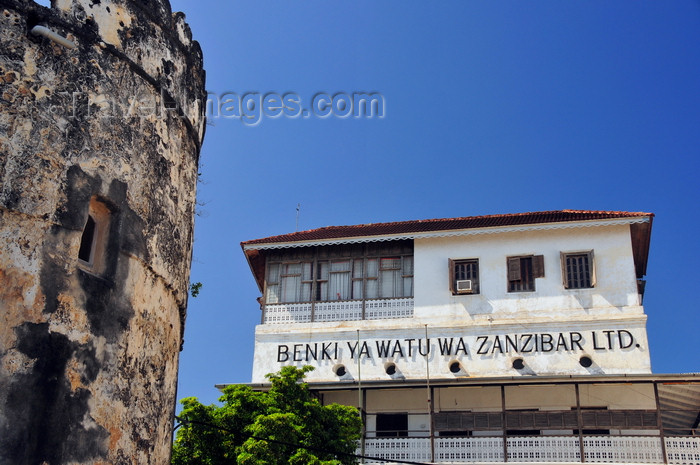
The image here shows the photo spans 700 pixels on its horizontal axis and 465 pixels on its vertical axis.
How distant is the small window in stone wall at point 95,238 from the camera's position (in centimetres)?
841

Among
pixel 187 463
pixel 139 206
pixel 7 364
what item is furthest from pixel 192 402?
pixel 7 364

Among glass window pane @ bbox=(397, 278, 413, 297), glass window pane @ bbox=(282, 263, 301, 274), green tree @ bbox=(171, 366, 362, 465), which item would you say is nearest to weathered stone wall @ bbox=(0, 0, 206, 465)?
green tree @ bbox=(171, 366, 362, 465)

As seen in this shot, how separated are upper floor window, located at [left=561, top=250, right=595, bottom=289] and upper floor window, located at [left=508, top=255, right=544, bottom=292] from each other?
2.03 feet

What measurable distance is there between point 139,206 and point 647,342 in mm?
16275

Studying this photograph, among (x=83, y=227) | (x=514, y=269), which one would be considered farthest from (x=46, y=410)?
(x=514, y=269)

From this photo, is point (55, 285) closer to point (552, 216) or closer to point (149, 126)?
point (149, 126)

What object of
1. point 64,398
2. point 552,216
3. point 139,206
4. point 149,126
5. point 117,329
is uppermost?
point 552,216

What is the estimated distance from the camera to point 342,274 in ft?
80.1

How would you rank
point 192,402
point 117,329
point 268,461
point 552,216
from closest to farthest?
point 117,329 < point 268,461 < point 192,402 < point 552,216

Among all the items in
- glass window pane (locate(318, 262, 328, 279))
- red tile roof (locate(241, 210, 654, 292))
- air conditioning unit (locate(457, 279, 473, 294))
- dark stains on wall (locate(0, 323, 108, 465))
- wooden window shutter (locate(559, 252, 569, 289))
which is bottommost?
dark stains on wall (locate(0, 323, 108, 465))

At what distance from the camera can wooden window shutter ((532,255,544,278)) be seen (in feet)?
76.2

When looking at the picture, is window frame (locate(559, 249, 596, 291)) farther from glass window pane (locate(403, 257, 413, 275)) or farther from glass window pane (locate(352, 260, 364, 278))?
glass window pane (locate(352, 260, 364, 278))

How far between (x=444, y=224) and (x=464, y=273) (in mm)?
1641

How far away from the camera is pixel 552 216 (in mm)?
24094
